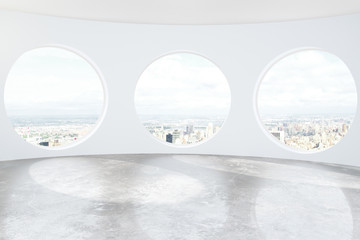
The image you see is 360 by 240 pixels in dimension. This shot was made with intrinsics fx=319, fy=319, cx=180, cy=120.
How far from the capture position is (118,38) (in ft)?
23.2

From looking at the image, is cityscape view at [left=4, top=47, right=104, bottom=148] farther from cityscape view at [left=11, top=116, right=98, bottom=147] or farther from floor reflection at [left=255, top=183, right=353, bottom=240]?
floor reflection at [left=255, top=183, right=353, bottom=240]

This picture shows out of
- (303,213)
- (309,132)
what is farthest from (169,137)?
(303,213)

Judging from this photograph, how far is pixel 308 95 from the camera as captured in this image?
37.4 feet

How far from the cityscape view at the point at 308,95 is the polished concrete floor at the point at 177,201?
2.86m

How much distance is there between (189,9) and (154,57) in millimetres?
1620

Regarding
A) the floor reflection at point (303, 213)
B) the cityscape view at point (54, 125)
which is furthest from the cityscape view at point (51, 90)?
the floor reflection at point (303, 213)

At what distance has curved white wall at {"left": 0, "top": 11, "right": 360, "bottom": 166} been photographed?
6.50 m

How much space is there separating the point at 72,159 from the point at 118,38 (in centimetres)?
280

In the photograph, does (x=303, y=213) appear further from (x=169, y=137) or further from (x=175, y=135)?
(x=175, y=135)

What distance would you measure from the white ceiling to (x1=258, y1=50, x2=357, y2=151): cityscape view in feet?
8.36

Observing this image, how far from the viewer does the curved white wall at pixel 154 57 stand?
650cm

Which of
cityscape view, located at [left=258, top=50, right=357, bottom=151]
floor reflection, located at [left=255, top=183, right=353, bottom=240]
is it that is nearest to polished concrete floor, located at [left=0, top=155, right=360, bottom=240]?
floor reflection, located at [left=255, top=183, right=353, bottom=240]

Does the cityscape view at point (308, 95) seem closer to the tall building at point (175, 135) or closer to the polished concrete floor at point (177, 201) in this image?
the tall building at point (175, 135)

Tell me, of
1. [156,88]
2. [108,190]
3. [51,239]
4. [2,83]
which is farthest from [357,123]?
[156,88]
